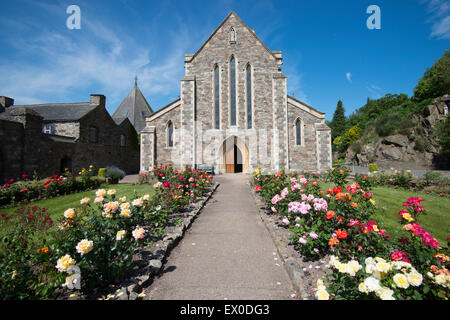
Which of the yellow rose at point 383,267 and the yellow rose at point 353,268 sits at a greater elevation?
the yellow rose at point 383,267

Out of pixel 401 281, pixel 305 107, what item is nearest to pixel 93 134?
pixel 305 107

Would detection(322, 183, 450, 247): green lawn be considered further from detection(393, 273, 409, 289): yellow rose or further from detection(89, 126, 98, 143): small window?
detection(89, 126, 98, 143): small window

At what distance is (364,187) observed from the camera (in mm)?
5016

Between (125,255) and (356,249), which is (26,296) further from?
(356,249)

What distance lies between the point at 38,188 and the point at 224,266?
9.56 m

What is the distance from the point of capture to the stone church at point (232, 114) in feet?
55.1

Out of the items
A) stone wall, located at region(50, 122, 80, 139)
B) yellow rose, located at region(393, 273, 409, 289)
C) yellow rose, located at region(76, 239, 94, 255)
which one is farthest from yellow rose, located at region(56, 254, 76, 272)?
stone wall, located at region(50, 122, 80, 139)

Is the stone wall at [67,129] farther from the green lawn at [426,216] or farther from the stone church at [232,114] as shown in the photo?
the green lawn at [426,216]

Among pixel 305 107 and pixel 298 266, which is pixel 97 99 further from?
pixel 298 266

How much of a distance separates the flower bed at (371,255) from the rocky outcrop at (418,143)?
25.0m

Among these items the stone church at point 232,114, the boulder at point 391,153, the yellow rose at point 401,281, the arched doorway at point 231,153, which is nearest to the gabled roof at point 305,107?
the stone church at point 232,114

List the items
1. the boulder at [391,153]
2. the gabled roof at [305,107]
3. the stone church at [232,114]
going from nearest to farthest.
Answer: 1. the gabled roof at [305,107]
2. the stone church at [232,114]
3. the boulder at [391,153]

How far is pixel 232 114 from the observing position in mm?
17578

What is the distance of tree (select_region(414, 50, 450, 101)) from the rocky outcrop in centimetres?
957
